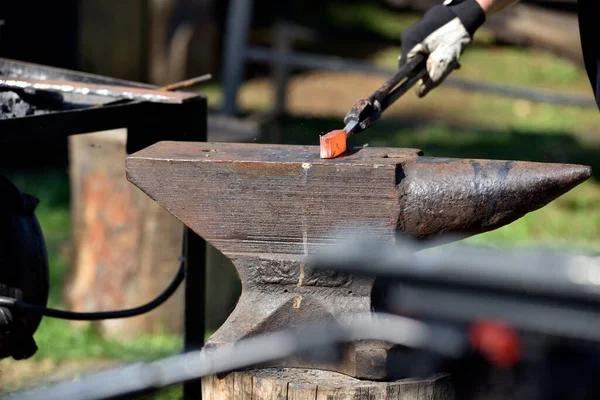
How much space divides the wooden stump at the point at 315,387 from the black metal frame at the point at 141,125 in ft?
2.13

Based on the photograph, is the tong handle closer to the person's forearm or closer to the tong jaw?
the tong jaw

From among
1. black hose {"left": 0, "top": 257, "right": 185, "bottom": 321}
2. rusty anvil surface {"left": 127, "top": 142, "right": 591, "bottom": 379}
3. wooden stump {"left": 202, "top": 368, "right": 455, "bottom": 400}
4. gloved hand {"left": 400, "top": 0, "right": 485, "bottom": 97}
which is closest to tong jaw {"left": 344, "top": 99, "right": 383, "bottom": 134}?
rusty anvil surface {"left": 127, "top": 142, "right": 591, "bottom": 379}

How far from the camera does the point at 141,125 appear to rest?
7.28 ft

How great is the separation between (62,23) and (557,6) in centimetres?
358

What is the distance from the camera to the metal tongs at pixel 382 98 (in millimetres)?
1946

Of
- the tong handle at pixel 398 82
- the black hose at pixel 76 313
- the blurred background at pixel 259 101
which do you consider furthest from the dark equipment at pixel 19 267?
the tong handle at pixel 398 82

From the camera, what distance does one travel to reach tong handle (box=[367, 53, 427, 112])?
2.08 meters

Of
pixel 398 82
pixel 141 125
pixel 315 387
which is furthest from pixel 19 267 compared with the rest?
pixel 398 82

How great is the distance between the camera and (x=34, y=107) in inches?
83.7

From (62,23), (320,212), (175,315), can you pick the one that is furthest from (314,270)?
(62,23)

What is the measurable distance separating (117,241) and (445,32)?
2.08 metres

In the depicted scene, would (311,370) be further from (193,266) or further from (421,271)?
(421,271)

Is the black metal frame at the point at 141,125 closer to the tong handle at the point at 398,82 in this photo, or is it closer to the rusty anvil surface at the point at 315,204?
the rusty anvil surface at the point at 315,204

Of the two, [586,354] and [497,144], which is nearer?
[586,354]
